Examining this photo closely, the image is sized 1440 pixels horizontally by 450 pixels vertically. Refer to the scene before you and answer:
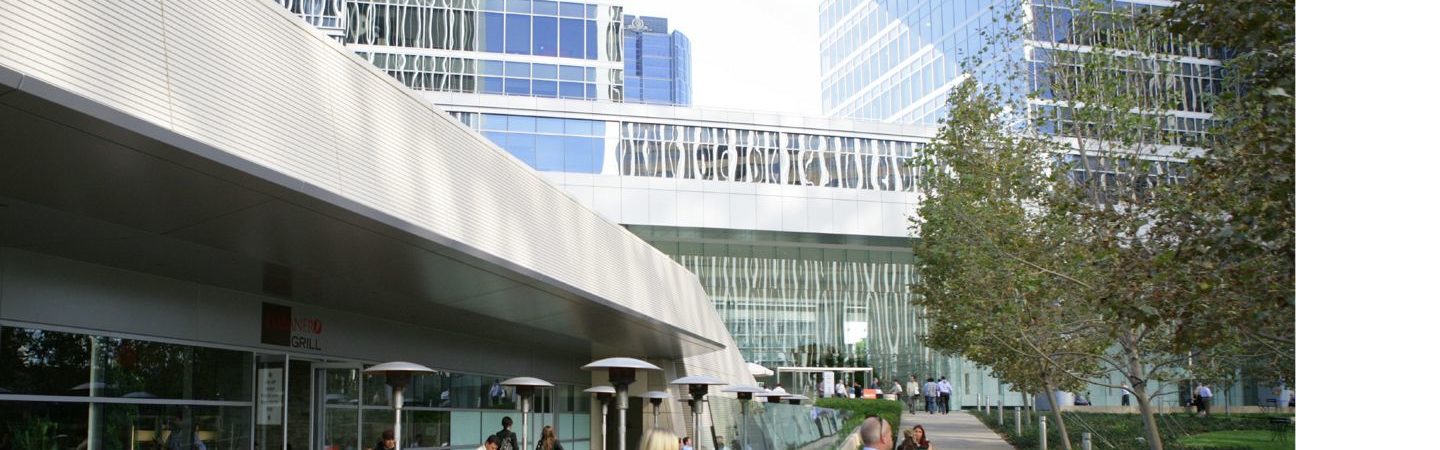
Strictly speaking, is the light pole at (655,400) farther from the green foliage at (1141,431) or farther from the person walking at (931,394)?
the person walking at (931,394)

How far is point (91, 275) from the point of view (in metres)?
11.4

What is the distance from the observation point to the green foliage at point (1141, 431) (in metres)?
31.7

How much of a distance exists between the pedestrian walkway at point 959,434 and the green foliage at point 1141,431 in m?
0.50

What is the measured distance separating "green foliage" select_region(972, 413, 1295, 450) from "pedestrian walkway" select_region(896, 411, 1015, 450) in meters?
0.50

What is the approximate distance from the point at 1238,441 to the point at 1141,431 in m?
3.86

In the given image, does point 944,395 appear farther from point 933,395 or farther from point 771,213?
point 771,213

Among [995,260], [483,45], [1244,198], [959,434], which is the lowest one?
[959,434]

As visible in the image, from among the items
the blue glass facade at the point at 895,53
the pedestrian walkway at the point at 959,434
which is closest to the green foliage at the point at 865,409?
the pedestrian walkway at the point at 959,434

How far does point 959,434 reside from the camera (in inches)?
1565

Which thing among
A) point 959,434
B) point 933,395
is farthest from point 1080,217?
point 933,395

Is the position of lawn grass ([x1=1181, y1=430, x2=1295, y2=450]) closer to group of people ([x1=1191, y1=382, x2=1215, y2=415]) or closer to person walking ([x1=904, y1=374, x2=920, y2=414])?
group of people ([x1=1191, y1=382, x2=1215, y2=415])
